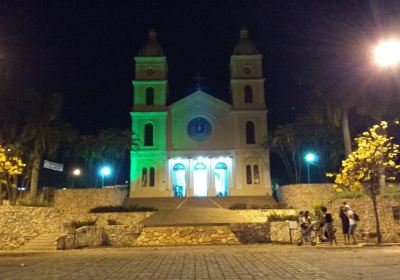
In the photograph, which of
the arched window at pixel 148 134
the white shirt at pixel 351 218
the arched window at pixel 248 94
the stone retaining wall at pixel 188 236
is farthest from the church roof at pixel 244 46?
the white shirt at pixel 351 218

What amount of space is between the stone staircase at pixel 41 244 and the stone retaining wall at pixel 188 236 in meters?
4.91

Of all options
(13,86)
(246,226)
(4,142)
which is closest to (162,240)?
(246,226)

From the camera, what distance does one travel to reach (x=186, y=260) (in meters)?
11.7

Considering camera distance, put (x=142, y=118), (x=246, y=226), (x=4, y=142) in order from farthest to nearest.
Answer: (x=142, y=118)
(x=4, y=142)
(x=246, y=226)

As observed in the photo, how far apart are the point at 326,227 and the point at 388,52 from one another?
921 centimetres

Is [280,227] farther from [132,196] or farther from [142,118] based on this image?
[142,118]

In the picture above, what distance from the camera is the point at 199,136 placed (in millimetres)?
45531

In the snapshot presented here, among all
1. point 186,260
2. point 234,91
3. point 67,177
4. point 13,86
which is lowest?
point 186,260

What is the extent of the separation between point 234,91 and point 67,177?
22.0 m

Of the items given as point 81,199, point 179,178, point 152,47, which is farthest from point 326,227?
point 152,47

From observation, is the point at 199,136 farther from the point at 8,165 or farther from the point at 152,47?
the point at 8,165

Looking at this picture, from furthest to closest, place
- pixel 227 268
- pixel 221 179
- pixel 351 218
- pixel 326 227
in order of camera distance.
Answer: pixel 221 179 → pixel 326 227 → pixel 351 218 → pixel 227 268

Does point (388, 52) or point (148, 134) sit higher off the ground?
point (148, 134)

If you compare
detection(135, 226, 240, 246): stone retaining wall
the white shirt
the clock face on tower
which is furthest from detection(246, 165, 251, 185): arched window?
the white shirt
